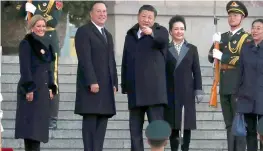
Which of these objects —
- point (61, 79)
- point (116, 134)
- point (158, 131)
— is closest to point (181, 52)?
point (116, 134)

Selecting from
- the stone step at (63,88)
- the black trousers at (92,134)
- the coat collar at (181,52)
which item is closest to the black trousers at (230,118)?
the coat collar at (181,52)

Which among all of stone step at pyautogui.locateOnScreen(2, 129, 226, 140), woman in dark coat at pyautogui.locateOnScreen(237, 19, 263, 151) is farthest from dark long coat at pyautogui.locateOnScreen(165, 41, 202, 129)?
stone step at pyautogui.locateOnScreen(2, 129, 226, 140)

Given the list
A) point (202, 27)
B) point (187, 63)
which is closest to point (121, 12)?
point (202, 27)

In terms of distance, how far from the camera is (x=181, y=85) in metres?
15.7

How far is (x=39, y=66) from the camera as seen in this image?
48.4 feet

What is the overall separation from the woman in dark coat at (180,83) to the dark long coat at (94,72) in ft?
3.54

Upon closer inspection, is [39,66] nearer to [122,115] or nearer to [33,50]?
[33,50]

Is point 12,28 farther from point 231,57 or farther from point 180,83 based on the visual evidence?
point 231,57

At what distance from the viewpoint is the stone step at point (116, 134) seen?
54.8ft

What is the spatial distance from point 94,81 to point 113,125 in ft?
8.27

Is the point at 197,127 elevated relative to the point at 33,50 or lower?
lower

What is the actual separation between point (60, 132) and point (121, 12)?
3.79 meters

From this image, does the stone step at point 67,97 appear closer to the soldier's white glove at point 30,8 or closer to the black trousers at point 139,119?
the soldier's white glove at point 30,8

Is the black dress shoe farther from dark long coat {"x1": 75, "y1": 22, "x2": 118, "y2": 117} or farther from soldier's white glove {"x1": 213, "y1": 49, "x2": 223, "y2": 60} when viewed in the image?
soldier's white glove {"x1": 213, "y1": 49, "x2": 223, "y2": 60}
